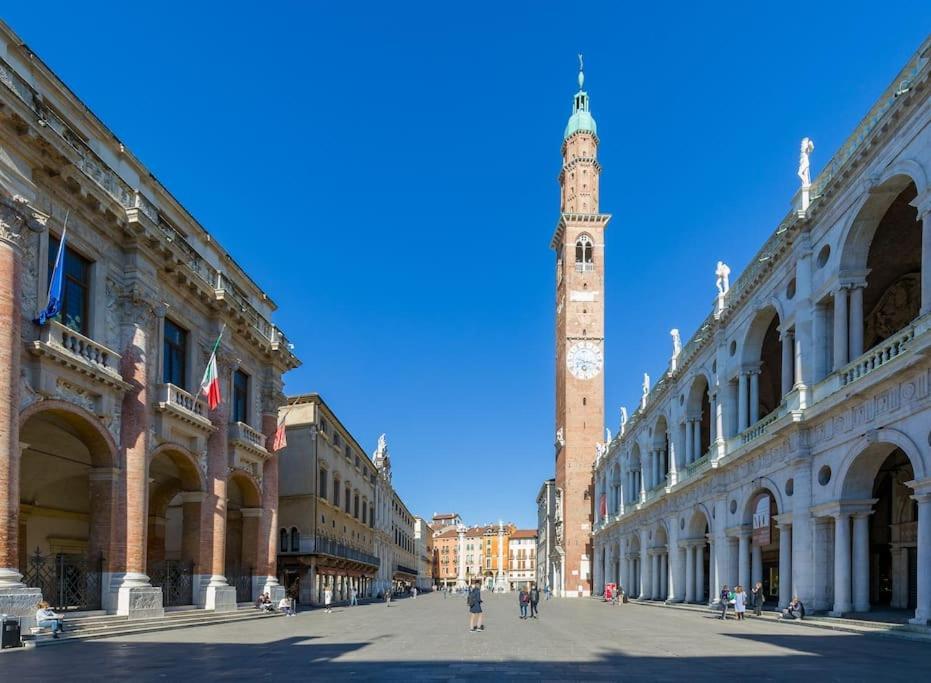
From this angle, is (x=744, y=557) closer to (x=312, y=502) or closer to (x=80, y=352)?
(x=312, y=502)

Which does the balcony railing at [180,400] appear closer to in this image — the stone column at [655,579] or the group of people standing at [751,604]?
the group of people standing at [751,604]

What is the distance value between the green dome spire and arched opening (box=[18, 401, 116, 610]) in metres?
79.1

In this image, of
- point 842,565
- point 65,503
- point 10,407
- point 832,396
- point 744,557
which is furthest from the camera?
point 744,557

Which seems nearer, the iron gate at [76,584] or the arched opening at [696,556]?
the iron gate at [76,584]

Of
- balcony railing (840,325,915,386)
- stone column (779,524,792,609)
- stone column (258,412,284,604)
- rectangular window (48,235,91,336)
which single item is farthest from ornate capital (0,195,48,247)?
stone column (779,524,792,609)

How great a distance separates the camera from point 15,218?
767 inches

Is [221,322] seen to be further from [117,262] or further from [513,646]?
[513,646]

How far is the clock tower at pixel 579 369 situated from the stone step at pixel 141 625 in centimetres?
6158

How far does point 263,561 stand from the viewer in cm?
3650

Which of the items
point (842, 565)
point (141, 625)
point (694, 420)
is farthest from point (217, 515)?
point (694, 420)

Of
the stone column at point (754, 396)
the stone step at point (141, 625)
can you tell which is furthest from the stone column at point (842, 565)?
the stone step at point (141, 625)

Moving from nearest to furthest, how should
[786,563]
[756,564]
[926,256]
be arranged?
1. [926,256]
2. [786,563]
3. [756,564]

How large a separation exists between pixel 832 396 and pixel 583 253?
69.1 meters

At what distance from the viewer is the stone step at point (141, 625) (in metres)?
19.3
